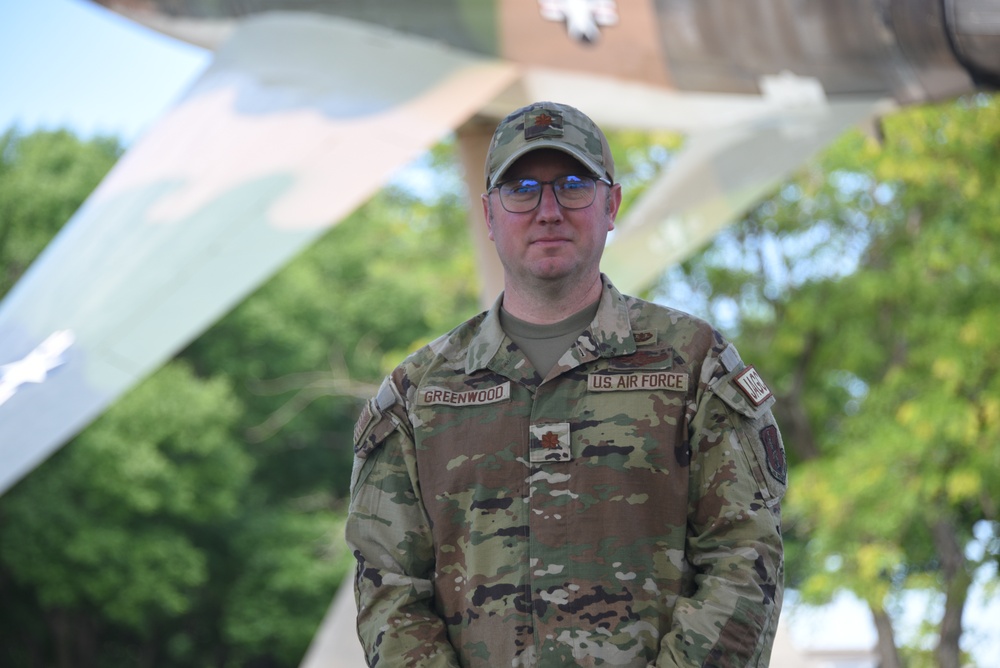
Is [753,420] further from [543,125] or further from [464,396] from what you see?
[543,125]

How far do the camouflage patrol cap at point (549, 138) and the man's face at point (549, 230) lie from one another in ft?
0.09

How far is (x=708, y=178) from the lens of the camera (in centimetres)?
851

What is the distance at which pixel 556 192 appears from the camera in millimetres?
2346

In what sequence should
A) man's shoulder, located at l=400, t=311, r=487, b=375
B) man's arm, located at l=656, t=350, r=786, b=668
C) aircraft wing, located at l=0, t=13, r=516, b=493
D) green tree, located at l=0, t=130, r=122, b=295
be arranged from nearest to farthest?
man's arm, located at l=656, t=350, r=786, b=668 < man's shoulder, located at l=400, t=311, r=487, b=375 < aircraft wing, located at l=0, t=13, r=516, b=493 < green tree, located at l=0, t=130, r=122, b=295

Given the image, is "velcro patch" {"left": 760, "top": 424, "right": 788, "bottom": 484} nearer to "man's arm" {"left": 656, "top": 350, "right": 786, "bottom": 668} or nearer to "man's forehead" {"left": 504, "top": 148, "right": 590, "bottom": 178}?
"man's arm" {"left": 656, "top": 350, "right": 786, "bottom": 668}

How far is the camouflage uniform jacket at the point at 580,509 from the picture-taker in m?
2.24

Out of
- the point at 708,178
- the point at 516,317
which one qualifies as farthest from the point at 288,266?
the point at 516,317

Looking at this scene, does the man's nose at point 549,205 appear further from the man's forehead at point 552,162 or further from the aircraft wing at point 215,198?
the aircraft wing at point 215,198

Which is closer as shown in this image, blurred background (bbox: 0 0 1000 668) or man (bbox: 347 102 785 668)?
man (bbox: 347 102 785 668)

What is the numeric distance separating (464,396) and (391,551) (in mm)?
322

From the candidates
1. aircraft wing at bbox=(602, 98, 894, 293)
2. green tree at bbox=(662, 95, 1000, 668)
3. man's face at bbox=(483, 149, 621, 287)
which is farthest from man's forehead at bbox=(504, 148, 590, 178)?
green tree at bbox=(662, 95, 1000, 668)

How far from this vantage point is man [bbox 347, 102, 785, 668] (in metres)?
2.25

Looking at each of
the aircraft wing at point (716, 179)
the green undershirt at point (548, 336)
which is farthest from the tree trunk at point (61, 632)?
the green undershirt at point (548, 336)

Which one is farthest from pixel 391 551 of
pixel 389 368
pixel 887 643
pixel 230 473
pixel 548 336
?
pixel 230 473
